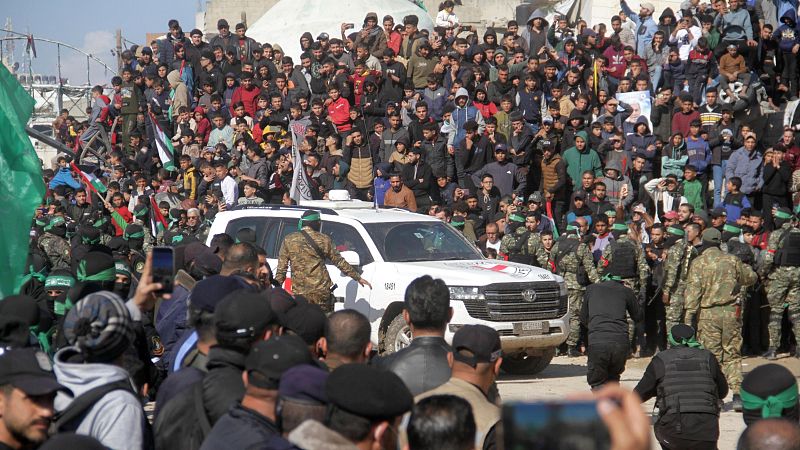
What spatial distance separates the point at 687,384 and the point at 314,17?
33.5 m

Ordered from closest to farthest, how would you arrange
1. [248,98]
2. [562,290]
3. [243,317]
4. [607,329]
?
[243,317]
[607,329]
[562,290]
[248,98]

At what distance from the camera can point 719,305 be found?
13.5 m

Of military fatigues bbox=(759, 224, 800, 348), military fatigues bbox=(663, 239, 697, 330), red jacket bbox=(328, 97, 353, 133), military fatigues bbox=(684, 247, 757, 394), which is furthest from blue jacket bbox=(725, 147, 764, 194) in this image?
red jacket bbox=(328, 97, 353, 133)

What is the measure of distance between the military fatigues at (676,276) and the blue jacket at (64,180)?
512 inches

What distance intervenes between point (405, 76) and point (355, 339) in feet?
59.6

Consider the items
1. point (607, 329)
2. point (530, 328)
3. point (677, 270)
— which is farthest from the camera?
point (677, 270)

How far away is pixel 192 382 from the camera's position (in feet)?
17.5

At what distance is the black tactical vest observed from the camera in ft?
28.7

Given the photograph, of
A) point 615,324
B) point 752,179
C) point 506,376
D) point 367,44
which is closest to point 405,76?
point 367,44

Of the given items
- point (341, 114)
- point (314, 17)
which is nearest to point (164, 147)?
point (341, 114)

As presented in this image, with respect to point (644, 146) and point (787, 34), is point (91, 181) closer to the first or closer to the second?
point (644, 146)

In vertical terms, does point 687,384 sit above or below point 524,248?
below

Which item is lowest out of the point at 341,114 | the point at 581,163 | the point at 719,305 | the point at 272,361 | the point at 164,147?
the point at 719,305

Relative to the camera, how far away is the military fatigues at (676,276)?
592 inches
